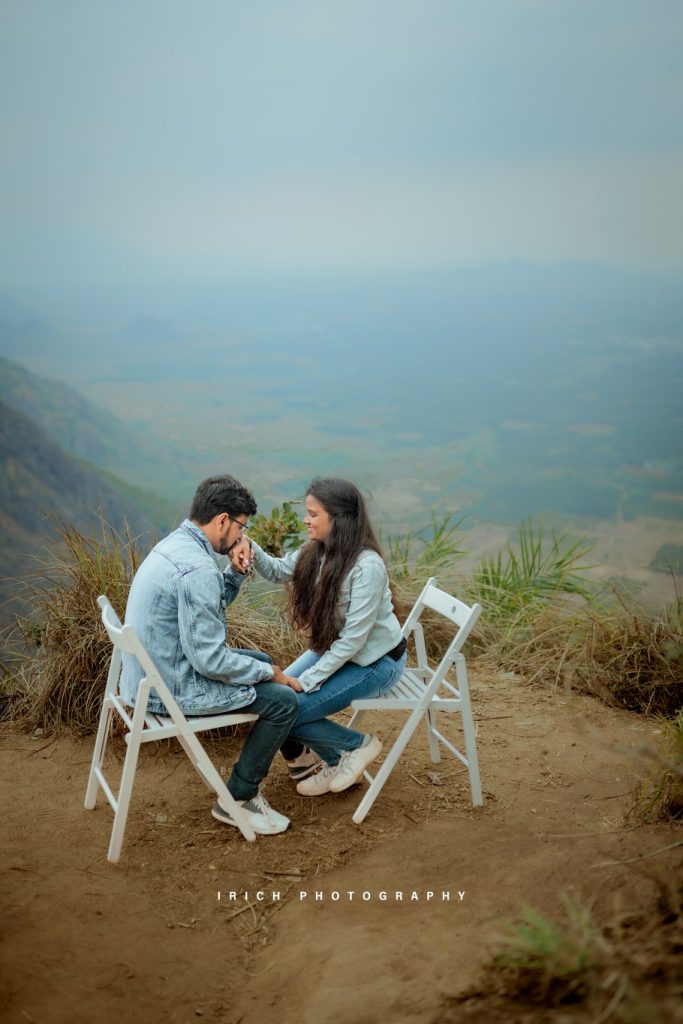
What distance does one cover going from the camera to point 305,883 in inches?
130

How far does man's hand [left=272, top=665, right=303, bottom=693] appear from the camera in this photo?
3.51m

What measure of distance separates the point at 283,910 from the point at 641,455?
10477mm

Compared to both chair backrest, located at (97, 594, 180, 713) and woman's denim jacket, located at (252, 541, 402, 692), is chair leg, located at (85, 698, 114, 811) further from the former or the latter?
woman's denim jacket, located at (252, 541, 402, 692)

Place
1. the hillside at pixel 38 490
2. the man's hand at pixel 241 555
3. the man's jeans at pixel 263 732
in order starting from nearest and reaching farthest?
1. the man's jeans at pixel 263 732
2. the man's hand at pixel 241 555
3. the hillside at pixel 38 490

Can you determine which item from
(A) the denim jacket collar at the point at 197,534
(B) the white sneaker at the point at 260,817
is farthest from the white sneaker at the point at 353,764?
(A) the denim jacket collar at the point at 197,534

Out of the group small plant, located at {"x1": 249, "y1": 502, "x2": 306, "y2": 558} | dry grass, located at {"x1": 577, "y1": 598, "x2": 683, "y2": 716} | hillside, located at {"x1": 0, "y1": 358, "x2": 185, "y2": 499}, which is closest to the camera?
dry grass, located at {"x1": 577, "y1": 598, "x2": 683, "y2": 716}

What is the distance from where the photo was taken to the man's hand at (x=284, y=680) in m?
3.51

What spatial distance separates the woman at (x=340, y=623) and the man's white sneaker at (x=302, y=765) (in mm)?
134

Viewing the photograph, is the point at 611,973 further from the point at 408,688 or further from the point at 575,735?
the point at 575,735

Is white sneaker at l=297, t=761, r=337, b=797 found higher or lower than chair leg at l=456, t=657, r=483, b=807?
lower

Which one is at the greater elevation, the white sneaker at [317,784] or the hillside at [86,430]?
the hillside at [86,430]

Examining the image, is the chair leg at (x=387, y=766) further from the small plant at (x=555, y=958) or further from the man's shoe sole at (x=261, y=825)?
the small plant at (x=555, y=958)

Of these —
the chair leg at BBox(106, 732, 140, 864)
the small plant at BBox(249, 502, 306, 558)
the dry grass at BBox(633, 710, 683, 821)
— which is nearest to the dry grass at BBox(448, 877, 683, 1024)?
the dry grass at BBox(633, 710, 683, 821)

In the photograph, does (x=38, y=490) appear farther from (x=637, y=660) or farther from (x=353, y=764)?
(x=353, y=764)
